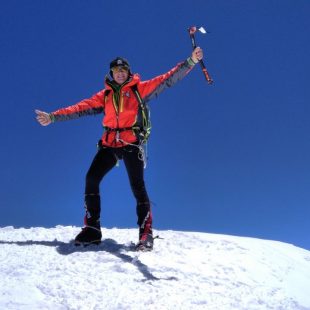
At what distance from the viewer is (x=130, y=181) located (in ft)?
23.7

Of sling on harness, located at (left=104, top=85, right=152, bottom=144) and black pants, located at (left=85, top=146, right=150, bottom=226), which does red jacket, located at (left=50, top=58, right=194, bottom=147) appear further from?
black pants, located at (left=85, top=146, right=150, bottom=226)

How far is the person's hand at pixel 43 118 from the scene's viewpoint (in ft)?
24.9

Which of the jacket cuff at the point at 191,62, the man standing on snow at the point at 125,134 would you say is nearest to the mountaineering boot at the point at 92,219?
the man standing on snow at the point at 125,134

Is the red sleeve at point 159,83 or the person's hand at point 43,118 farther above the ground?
the red sleeve at point 159,83

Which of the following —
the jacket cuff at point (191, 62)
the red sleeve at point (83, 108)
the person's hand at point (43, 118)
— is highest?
the jacket cuff at point (191, 62)

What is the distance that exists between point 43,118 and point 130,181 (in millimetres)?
1925

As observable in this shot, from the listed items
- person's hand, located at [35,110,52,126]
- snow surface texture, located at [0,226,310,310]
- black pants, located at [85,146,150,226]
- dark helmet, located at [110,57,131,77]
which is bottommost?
snow surface texture, located at [0,226,310,310]

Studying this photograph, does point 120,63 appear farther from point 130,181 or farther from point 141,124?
point 130,181

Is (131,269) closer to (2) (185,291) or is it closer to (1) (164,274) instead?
(1) (164,274)

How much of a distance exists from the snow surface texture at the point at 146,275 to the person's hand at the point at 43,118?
2.05 metres

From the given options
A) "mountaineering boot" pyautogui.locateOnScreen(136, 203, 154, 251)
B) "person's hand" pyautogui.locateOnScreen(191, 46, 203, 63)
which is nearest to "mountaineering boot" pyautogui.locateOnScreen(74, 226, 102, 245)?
"mountaineering boot" pyautogui.locateOnScreen(136, 203, 154, 251)

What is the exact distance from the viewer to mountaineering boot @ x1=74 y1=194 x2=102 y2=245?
713 cm

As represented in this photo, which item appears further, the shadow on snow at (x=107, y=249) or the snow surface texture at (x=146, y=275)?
the shadow on snow at (x=107, y=249)

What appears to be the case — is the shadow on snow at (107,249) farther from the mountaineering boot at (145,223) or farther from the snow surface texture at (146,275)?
the mountaineering boot at (145,223)
